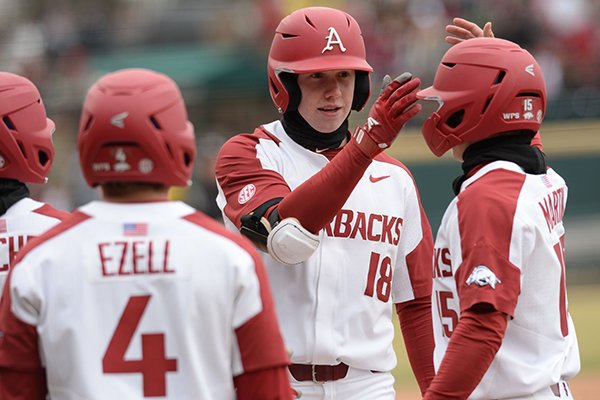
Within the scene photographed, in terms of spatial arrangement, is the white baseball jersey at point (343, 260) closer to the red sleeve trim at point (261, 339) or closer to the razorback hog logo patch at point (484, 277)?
the razorback hog logo patch at point (484, 277)

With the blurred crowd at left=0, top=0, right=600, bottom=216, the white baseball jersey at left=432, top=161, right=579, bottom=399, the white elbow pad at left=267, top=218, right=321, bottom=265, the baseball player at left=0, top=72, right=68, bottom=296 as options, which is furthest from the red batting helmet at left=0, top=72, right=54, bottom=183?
the blurred crowd at left=0, top=0, right=600, bottom=216

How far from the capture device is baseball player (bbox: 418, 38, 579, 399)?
13.5 ft

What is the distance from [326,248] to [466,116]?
834mm

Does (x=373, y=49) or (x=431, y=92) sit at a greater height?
(x=431, y=92)

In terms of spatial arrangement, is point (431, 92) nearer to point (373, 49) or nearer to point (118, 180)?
point (118, 180)

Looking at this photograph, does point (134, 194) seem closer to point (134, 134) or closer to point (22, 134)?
point (134, 134)

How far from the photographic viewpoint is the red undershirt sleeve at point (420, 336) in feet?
16.8

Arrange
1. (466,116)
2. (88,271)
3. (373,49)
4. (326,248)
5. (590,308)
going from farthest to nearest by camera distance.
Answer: (373,49), (590,308), (326,248), (466,116), (88,271)

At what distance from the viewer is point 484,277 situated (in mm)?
4109

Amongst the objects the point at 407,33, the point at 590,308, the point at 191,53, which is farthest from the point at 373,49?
the point at 590,308

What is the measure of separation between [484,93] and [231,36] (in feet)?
53.2

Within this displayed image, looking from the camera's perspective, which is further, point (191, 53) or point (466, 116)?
point (191, 53)

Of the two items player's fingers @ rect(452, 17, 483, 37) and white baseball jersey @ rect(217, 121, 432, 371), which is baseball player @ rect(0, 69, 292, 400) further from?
player's fingers @ rect(452, 17, 483, 37)

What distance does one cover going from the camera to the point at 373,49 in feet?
60.6
